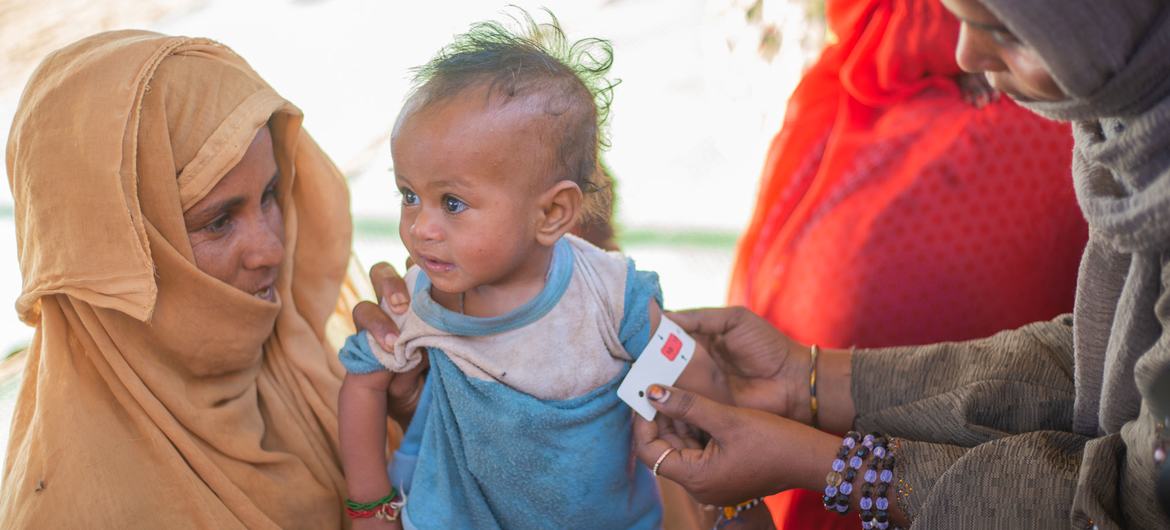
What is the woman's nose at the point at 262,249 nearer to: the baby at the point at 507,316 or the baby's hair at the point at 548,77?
the baby at the point at 507,316

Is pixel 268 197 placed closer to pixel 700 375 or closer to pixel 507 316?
pixel 507 316

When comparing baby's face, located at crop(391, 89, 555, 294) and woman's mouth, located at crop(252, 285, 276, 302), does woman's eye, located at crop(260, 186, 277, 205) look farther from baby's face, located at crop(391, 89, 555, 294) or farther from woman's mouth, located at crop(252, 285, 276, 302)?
baby's face, located at crop(391, 89, 555, 294)

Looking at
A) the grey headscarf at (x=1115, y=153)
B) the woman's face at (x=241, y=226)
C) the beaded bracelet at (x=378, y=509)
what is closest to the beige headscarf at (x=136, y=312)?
the woman's face at (x=241, y=226)

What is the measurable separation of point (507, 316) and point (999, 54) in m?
0.83

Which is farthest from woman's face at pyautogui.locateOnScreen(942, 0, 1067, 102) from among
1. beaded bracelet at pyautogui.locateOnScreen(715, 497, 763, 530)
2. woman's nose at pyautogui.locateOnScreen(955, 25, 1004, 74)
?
beaded bracelet at pyautogui.locateOnScreen(715, 497, 763, 530)

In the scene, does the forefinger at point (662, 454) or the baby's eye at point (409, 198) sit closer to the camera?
the baby's eye at point (409, 198)

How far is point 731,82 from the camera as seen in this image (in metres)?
3.76

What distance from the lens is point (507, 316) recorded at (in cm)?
171

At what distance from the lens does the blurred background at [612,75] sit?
3.70m

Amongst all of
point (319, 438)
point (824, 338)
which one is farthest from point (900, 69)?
point (319, 438)

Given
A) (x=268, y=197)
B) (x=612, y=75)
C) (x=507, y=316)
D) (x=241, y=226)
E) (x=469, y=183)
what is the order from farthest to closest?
(x=612, y=75) → (x=268, y=197) → (x=241, y=226) → (x=507, y=316) → (x=469, y=183)

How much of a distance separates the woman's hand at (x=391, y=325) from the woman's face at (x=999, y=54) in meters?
0.98

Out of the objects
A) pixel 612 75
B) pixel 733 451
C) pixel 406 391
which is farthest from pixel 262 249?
pixel 612 75

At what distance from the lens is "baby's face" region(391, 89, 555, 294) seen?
5.13ft
